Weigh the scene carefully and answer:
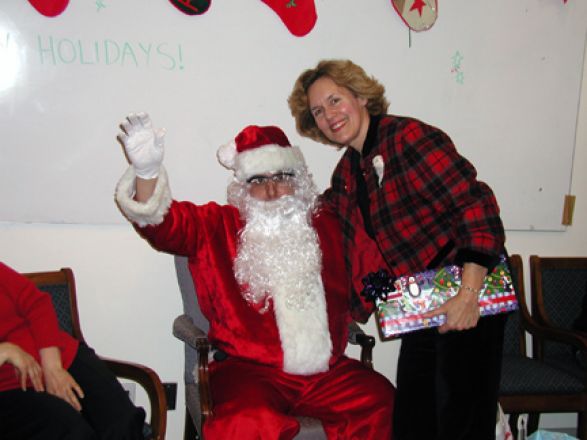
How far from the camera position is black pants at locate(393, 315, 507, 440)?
5.07 feet

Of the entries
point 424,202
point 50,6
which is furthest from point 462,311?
point 50,6

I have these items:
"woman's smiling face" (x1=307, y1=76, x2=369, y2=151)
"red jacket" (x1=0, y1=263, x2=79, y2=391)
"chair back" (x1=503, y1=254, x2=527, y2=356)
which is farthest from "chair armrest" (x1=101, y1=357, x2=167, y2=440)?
"chair back" (x1=503, y1=254, x2=527, y2=356)

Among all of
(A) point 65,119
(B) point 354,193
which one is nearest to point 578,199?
(B) point 354,193

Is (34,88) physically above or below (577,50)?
below

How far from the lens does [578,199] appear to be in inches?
115

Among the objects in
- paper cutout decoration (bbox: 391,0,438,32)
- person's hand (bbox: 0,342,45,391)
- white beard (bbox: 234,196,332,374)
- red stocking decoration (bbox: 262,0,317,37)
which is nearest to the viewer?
person's hand (bbox: 0,342,45,391)

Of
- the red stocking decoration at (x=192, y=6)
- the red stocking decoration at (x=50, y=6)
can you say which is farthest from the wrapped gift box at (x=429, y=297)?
the red stocking decoration at (x=50, y=6)

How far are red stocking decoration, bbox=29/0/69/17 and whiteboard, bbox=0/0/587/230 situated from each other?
0.09 feet

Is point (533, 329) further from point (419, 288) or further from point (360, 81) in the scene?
point (360, 81)

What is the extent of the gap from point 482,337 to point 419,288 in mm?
251

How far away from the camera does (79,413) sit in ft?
5.04

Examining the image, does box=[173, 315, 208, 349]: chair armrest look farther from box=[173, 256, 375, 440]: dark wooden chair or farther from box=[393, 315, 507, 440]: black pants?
box=[393, 315, 507, 440]: black pants

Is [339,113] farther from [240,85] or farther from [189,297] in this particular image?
[189,297]

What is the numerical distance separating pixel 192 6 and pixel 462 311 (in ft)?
5.93
